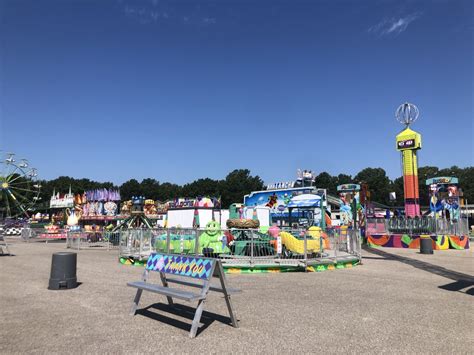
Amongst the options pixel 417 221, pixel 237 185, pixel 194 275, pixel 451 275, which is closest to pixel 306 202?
pixel 417 221

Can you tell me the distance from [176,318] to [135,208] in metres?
23.4

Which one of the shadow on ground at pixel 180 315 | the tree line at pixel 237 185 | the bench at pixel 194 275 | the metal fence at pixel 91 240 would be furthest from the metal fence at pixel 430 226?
the tree line at pixel 237 185

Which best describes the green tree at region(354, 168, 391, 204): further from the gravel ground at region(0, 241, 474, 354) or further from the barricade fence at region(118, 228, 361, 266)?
the gravel ground at region(0, 241, 474, 354)

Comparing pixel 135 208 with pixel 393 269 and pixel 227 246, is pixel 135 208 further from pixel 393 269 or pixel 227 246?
pixel 393 269

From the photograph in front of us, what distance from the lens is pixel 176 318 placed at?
20.5ft

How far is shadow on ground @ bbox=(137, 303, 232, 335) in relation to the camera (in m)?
5.87

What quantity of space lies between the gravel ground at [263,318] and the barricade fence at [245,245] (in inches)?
81.3

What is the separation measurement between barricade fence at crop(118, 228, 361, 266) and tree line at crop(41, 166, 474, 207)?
8326cm

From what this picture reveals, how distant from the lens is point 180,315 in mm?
6449

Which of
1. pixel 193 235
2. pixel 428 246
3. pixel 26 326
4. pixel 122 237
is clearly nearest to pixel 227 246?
pixel 193 235

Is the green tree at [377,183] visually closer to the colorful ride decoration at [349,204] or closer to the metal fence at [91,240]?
the colorful ride decoration at [349,204]

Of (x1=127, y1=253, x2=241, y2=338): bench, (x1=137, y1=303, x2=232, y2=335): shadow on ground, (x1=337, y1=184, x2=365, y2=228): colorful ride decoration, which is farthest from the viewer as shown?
(x1=337, y1=184, x2=365, y2=228): colorful ride decoration

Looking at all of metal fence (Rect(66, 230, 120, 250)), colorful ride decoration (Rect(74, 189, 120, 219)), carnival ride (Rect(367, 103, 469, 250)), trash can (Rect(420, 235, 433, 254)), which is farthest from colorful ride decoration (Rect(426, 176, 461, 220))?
colorful ride decoration (Rect(74, 189, 120, 219))

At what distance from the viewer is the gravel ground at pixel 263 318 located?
4883 millimetres
